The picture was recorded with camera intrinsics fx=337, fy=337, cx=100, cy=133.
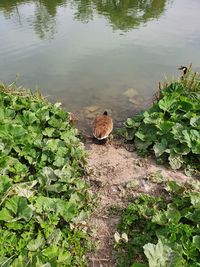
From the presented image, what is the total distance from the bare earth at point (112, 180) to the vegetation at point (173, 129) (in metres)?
0.24

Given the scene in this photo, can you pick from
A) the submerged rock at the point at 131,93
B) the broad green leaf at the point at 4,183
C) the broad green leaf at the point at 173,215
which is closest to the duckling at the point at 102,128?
the broad green leaf at the point at 4,183

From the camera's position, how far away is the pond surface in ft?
28.9

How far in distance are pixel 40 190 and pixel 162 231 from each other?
1.71m

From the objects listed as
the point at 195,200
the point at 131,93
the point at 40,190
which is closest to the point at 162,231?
the point at 195,200

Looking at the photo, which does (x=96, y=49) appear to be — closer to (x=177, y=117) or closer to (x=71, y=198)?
(x=177, y=117)

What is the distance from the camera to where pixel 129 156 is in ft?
19.6

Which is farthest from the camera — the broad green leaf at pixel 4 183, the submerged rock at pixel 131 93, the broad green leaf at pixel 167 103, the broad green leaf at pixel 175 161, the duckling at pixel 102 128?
the submerged rock at pixel 131 93

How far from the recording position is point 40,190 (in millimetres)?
4609

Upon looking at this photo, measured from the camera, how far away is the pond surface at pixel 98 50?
8.80 meters

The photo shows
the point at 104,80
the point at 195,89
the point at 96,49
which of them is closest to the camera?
the point at 195,89

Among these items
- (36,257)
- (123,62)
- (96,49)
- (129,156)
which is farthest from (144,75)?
(36,257)

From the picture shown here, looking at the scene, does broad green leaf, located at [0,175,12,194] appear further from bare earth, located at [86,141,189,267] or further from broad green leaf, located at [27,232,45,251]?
bare earth, located at [86,141,189,267]

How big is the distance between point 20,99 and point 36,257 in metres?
3.71

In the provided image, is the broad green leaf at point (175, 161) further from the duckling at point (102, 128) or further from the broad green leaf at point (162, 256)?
the broad green leaf at point (162, 256)
